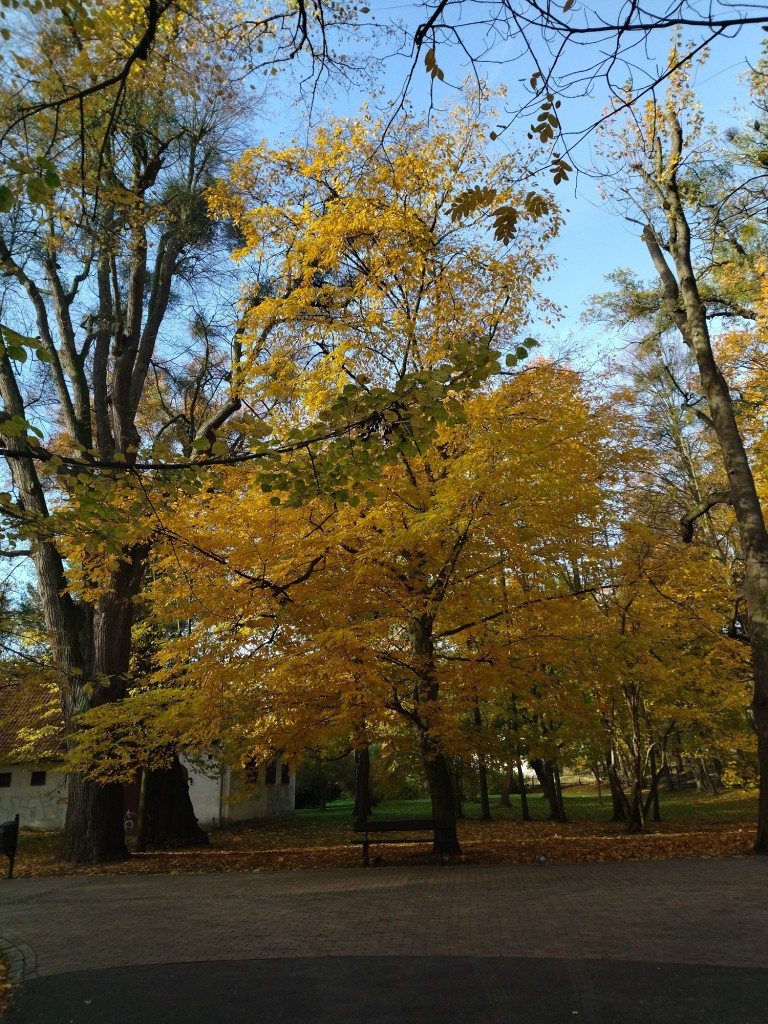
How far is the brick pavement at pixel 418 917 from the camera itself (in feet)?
17.8

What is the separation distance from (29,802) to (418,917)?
2242cm

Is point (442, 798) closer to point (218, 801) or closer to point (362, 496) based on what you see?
point (362, 496)

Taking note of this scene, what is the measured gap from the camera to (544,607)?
32.4 feet

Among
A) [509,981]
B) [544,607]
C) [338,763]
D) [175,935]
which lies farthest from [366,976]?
[338,763]

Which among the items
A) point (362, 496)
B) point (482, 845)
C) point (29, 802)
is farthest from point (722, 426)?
point (29, 802)

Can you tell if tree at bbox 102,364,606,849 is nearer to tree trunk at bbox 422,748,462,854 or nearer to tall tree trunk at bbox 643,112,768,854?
tree trunk at bbox 422,748,462,854

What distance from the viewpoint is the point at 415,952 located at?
17.7 feet

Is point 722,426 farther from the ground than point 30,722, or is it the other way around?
point 722,426

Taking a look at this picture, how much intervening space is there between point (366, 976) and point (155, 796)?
14593mm

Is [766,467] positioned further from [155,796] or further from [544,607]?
[155,796]

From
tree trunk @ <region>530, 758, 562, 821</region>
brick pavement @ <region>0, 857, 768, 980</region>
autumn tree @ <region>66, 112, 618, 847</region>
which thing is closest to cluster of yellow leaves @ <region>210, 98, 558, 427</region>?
autumn tree @ <region>66, 112, 618, 847</region>

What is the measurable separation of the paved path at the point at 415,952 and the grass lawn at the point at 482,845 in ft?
9.75

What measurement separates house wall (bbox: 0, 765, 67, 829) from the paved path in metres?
17.2

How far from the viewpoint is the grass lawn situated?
11.8 metres
